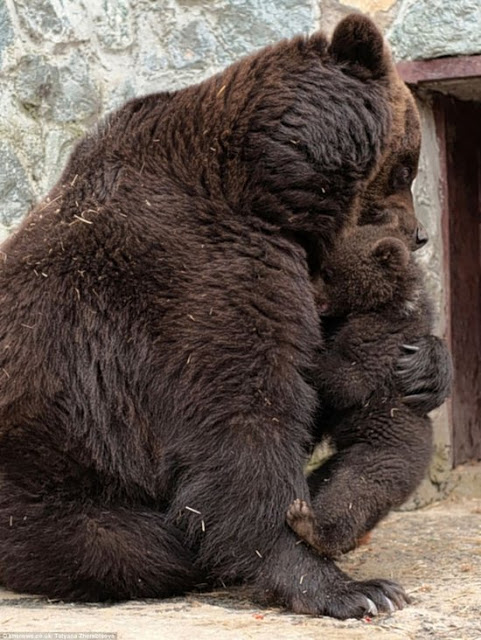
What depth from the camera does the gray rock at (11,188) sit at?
6547mm

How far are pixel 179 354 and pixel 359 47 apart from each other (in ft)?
4.62

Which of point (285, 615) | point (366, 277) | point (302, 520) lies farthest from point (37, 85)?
point (285, 615)

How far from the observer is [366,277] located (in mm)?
4770

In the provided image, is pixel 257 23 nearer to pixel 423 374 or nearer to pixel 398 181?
pixel 398 181

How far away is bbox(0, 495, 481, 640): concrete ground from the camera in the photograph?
4.08 m

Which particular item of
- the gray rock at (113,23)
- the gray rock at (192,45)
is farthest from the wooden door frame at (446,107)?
the gray rock at (113,23)

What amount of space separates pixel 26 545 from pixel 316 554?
3.41 ft

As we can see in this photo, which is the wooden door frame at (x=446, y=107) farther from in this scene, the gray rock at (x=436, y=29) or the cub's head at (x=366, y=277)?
the cub's head at (x=366, y=277)

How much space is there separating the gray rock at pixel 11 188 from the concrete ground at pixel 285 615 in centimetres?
233

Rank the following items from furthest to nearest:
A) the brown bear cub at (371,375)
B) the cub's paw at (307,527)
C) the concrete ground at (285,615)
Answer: the brown bear cub at (371,375)
the cub's paw at (307,527)
the concrete ground at (285,615)

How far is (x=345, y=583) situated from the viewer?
14.7ft

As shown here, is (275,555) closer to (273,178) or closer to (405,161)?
(273,178)

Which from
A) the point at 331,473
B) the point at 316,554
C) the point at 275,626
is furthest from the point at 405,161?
the point at 275,626

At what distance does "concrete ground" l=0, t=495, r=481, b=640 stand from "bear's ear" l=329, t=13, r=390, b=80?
1.99 metres
